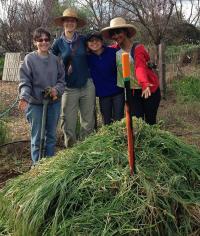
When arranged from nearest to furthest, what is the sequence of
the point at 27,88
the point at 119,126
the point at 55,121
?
the point at 119,126 < the point at 27,88 < the point at 55,121

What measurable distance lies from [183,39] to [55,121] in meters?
17.9

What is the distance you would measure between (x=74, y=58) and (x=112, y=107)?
0.71 metres

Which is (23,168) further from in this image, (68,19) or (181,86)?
(181,86)

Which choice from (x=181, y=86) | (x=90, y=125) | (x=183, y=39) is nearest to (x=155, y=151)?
(x=90, y=125)

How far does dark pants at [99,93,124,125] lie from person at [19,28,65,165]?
569 mm

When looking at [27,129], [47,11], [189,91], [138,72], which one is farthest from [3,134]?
[47,11]

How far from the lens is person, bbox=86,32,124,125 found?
15.9 feet

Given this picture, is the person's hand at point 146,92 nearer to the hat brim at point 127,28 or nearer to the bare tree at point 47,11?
the hat brim at point 127,28

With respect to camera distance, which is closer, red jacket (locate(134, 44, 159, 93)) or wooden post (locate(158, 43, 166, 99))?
red jacket (locate(134, 44, 159, 93))

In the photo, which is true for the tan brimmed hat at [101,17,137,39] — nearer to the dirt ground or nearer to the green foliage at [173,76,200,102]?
the dirt ground

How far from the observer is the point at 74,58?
4.85 m

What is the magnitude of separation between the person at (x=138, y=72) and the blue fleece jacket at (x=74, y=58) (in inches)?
12.0

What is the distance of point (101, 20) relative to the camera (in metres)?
17.6

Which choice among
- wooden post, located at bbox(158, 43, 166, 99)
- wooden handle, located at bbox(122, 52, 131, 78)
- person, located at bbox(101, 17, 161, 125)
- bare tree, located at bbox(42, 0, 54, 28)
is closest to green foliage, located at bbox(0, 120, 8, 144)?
person, located at bbox(101, 17, 161, 125)
